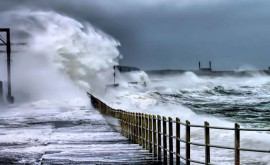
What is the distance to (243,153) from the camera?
21.4 meters

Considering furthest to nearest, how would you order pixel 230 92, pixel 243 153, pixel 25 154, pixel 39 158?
pixel 230 92
pixel 243 153
pixel 25 154
pixel 39 158

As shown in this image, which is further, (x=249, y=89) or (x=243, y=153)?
(x=249, y=89)

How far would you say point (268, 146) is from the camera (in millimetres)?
28062

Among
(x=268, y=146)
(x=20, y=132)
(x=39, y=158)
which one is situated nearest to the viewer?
(x=39, y=158)

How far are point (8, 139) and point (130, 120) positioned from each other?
4746 millimetres

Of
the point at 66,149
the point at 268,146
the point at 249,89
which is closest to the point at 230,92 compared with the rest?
the point at 249,89

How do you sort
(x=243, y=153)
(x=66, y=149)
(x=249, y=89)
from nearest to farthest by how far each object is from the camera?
(x=66, y=149) < (x=243, y=153) < (x=249, y=89)

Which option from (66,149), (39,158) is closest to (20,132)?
(66,149)

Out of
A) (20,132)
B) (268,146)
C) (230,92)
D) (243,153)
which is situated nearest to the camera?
(243,153)

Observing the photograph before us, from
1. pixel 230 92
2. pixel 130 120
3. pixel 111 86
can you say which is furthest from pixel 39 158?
pixel 230 92

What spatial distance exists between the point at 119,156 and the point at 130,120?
554cm

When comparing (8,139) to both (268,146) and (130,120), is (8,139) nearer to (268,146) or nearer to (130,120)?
(130,120)

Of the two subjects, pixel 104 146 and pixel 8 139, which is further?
pixel 8 139

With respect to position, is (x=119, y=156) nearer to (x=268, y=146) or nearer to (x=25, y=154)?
(x=25, y=154)
